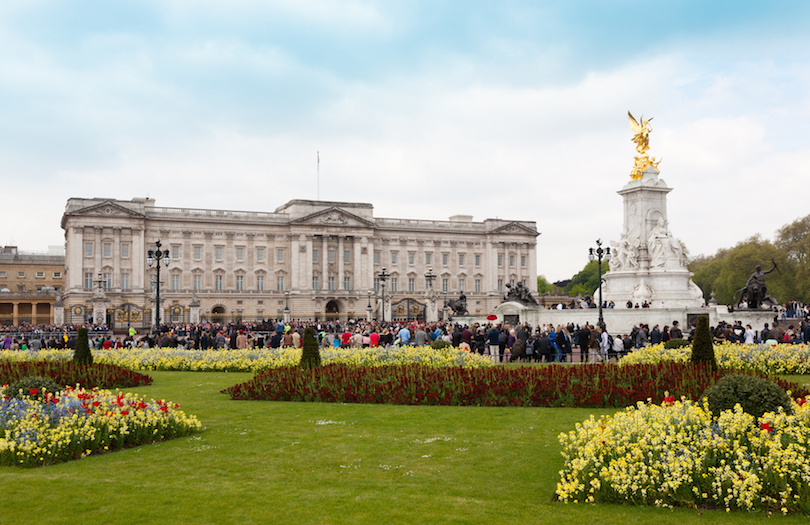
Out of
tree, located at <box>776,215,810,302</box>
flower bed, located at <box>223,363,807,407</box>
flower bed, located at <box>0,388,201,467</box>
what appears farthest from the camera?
tree, located at <box>776,215,810,302</box>

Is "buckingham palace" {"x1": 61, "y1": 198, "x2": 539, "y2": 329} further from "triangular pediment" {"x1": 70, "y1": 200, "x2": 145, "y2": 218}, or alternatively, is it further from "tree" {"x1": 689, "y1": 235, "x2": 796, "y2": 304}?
"tree" {"x1": 689, "y1": 235, "x2": 796, "y2": 304}

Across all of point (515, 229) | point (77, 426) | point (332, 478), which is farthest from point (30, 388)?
point (515, 229)

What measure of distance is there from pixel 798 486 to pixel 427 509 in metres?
3.50

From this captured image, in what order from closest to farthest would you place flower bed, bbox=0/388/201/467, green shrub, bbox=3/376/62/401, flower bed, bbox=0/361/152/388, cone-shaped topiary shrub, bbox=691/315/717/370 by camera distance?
flower bed, bbox=0/388/201/467, green shrub, bbox=3/376/62/401, cone-shaped topiary shrub, bbox=691/315/717/370, flower bed, bbox=0/361/152/388

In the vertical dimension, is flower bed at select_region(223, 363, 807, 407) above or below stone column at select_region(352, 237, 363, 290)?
below

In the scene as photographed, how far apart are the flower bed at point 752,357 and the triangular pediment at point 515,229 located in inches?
3012

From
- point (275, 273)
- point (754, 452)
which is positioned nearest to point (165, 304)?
point (275, 273)

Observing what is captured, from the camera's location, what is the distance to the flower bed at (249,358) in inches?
776

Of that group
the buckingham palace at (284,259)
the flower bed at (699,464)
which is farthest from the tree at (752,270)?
the flower bed at (699,464)

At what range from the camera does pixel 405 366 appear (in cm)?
1686

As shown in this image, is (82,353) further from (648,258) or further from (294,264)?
(294,264)

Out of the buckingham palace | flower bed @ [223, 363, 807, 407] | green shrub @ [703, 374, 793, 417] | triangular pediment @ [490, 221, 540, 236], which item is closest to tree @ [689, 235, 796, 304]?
triangular pediment @ [490, 221, 540, 236]

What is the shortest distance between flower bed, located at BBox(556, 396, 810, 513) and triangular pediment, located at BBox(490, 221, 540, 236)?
87.9 meters

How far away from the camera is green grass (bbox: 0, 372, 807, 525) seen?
705cm
